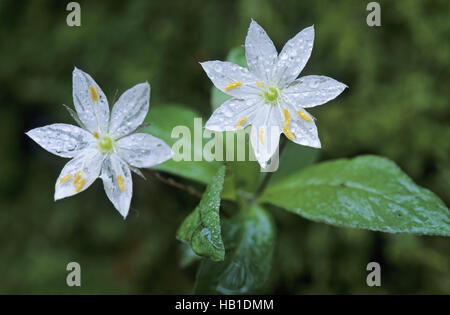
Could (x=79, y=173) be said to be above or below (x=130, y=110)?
below

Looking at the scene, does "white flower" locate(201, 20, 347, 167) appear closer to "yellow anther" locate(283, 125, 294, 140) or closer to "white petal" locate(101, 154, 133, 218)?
"yellow anther" locate(283, 125, 294, 140)

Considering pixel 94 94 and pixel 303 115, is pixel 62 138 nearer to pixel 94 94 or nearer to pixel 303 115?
pixel 94 94

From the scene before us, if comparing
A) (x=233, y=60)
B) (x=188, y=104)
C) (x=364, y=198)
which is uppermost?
(x=188, y=104)

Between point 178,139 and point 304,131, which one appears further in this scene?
point 178,139

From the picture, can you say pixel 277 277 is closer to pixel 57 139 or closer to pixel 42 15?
pixel 57 139

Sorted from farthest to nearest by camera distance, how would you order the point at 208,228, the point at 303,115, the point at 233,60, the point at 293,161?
1. the point at 293,161
2. the point at 233,60
3. the point at 303,115
4. the point at 208,228

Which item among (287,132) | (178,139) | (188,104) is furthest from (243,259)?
(188,104)

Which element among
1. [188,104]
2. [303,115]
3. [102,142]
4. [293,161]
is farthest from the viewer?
[188,104]
